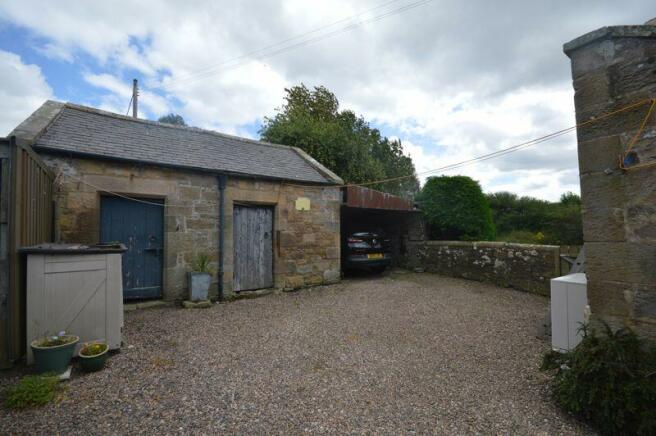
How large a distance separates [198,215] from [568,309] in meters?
6.14

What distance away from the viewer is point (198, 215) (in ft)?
21.1

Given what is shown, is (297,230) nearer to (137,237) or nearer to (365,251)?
(365,251)

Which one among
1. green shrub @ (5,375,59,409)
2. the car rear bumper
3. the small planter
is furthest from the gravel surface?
the car rear bumper

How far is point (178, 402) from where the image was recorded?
103 inches

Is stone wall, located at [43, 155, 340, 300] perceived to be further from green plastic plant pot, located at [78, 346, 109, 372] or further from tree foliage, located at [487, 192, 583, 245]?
tree foliage, located at [487, 192, 583, 245]

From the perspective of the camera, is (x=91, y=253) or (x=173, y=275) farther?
(x=173, y=275)

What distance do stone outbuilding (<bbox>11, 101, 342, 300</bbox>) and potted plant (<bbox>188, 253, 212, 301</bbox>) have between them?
0.23m

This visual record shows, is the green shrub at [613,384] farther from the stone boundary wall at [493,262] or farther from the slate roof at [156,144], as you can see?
the slate roof at [156,144]

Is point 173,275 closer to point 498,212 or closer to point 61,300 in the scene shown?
point 61,300

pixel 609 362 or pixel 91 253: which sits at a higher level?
pixel 91 253

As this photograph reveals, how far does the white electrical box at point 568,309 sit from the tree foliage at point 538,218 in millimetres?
7778

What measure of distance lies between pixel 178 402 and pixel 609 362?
132 inches

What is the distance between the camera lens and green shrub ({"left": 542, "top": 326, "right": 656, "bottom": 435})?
214 centimetres

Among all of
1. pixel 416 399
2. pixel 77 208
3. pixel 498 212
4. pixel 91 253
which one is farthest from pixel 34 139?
pixel 498 212
